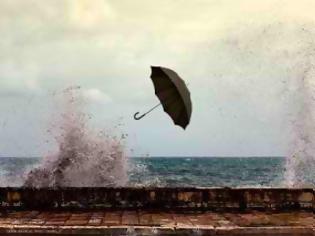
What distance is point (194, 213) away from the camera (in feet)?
33.5

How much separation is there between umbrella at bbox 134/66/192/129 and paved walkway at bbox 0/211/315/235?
1691mm

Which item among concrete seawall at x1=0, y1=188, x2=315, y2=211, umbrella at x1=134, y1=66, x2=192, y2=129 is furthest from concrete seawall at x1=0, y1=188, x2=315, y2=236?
umbrella at x1=134, y1=66, x2=192, y2=129

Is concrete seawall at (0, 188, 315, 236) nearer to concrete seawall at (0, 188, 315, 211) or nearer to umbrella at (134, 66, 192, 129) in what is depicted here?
concrete seawall at (0, 188, 315, 211)

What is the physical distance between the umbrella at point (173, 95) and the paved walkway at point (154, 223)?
1691 mm

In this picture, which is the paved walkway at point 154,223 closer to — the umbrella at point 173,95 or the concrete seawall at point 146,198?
the concrete seawall at point 146,198

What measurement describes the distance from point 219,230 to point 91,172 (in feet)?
23.6

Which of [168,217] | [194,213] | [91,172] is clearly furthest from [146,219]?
[91,172]

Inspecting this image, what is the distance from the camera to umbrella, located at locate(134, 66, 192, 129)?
9867 mm

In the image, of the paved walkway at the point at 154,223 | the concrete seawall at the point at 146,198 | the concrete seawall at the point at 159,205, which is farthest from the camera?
the concrete seawall at the point at 146,198

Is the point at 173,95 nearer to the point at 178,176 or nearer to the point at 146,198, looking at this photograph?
the point at 146,198

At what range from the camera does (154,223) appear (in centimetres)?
884

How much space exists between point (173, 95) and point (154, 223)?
232 cm

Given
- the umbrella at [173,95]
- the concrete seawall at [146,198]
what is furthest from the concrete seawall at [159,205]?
the umbrella at [173,95]

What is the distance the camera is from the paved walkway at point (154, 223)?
8.03 m
